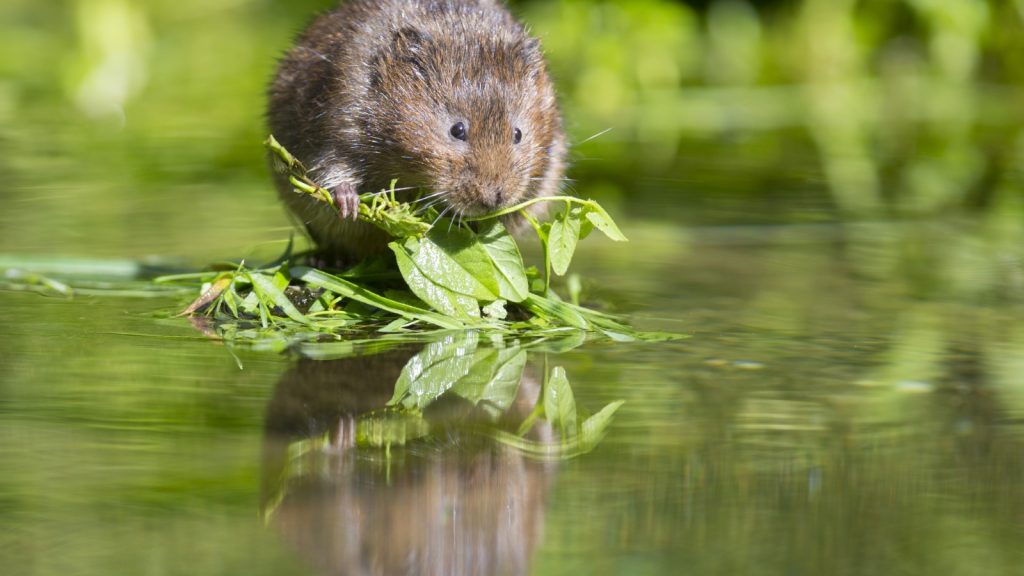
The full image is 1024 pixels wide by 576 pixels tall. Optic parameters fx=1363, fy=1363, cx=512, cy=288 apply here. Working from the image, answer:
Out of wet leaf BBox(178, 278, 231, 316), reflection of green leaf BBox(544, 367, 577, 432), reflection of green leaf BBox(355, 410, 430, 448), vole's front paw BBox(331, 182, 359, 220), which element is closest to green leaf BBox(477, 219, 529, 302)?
vole's front paw BBox(331, 182, 359, 220)

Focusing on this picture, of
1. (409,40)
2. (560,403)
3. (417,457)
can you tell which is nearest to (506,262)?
(409,40)

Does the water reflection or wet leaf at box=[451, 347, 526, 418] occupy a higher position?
wet leaf at box=[451, 347, 526, 418]

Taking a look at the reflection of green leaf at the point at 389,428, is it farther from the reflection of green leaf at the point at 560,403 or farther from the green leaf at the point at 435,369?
the reflection of green leaf at the point at 560,403

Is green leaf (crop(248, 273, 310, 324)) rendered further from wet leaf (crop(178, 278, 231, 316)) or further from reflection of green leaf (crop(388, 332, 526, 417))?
reflection of green leaf (crop(388, 332, 526, 417))

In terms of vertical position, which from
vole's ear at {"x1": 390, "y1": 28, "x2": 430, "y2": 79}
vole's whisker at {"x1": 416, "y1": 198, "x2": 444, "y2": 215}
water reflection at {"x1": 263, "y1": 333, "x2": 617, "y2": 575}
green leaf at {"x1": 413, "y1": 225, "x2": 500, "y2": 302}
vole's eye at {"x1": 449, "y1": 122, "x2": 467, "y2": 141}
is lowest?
water reflection at {"x1": 263, "y1": 333, "x2": 617, "y2": 575}

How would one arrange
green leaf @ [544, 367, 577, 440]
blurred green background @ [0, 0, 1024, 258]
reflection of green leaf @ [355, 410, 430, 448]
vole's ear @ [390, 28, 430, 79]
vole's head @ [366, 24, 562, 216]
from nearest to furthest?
reflection of green leaf @ [355, 410, 430, 448]
green leaf @ [544, 367, 577, 440]
vole's head @ [366, 24, 562, 216]
vole's ear @ [390, 28, 430, 79]
blurred green background @ [0, 0, 1024, 258]

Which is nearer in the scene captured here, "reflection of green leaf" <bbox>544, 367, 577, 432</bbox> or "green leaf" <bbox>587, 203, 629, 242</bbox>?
"reflection of green leaf" <bbox>544, 367, 577, 432</bbox>

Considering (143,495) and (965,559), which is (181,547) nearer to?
(143,495)
